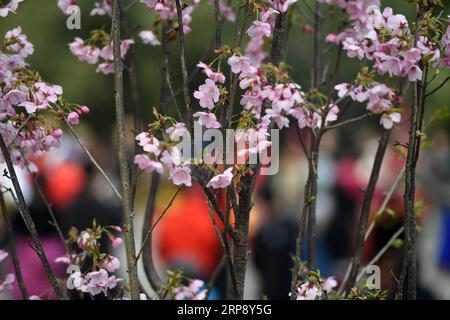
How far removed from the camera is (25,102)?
9.77 ft

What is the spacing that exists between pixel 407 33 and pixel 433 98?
9176 millimetres

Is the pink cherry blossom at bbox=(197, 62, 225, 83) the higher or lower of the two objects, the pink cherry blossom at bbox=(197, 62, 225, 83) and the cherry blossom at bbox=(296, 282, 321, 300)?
the higher

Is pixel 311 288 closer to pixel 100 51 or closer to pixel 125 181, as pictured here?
pixel 125 181

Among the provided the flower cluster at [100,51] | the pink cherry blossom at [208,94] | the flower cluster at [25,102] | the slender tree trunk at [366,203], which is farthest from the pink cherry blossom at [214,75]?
the slender tree trunk at [366,203]

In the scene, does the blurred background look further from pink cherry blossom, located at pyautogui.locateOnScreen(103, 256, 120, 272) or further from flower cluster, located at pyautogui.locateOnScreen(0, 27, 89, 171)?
pink cherry blossom, located at pyautogui.locateOnScreen(103, 256, 120, 272)

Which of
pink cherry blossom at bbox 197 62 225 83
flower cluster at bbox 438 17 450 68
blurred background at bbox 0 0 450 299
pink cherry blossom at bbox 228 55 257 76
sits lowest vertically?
blurred background at bbox 0 0 450 299

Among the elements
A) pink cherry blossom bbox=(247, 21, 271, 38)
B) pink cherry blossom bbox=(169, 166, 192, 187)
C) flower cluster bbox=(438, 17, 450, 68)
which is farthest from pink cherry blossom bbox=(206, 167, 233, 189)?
flower cluster bbox=(438, 17, 450, 68)

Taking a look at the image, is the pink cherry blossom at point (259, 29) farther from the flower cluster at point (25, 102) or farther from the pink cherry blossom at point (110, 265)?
the pink cherry blossom at point (110, 265)

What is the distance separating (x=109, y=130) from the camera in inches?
604

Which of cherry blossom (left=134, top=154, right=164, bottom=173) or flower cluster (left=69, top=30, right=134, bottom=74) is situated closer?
cherry blossom (left=134, top=154, right=164, bottom=173)

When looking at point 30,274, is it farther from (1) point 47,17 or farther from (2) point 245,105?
(1) point 47,17

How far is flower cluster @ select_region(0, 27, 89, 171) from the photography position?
9.84ft

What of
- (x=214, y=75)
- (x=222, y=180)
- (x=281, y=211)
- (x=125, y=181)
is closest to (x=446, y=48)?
(x=214, y=75)
